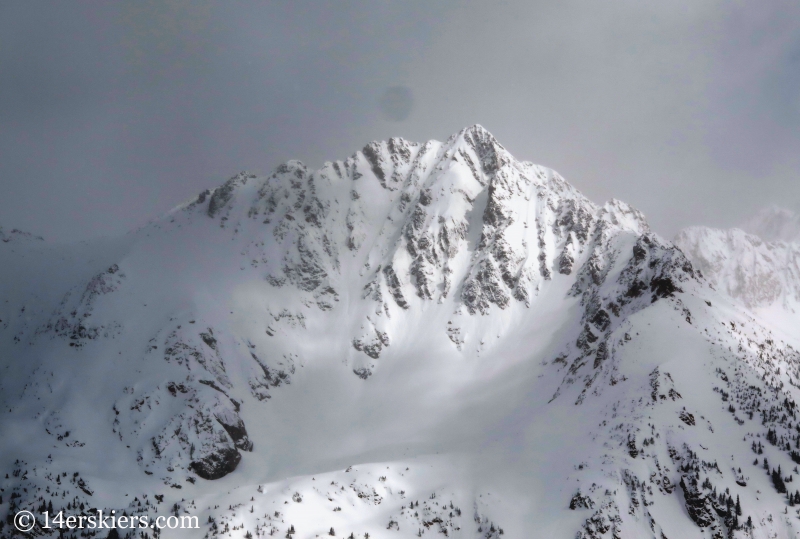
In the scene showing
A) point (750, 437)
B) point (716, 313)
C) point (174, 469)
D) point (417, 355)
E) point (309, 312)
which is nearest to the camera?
point (750, 437)

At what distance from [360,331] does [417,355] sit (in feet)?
66.5

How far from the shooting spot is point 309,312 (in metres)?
154

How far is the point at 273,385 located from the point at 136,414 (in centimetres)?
3652

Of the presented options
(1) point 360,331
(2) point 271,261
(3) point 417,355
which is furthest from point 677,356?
(2) point 271,261

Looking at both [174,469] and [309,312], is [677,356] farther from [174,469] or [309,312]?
[309,312]

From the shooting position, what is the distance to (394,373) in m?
137

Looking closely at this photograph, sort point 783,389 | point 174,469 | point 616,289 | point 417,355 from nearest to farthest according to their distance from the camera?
point 783,389 → point 174,469 → point 616,289 → point 417,355

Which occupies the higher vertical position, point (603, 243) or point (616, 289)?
point (603, 243)

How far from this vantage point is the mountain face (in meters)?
64.3

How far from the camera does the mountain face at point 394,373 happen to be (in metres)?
64.3

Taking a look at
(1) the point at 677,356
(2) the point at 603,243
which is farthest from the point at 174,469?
(2) the point at 603,243

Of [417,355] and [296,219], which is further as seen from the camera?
[296,219]

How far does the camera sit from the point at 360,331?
488 feet

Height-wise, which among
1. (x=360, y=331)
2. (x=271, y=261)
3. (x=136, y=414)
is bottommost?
(x=136, y=414)
